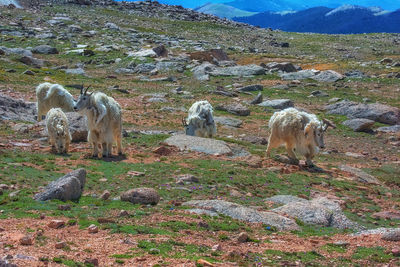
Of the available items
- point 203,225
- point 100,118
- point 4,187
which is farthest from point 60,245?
point 100,118

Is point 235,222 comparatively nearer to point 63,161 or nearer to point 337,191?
point 337,191

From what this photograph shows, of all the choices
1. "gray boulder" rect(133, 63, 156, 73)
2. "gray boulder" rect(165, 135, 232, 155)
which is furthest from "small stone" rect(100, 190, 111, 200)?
"gray boulder" rect(133, 63, 156, 73)

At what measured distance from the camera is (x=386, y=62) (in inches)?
2224

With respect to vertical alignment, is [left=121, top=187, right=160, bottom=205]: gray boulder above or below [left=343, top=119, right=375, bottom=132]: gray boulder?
below

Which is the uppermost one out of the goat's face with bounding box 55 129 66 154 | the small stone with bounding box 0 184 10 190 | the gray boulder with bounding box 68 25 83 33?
the gray boulder with bounding box 68 25 83 33

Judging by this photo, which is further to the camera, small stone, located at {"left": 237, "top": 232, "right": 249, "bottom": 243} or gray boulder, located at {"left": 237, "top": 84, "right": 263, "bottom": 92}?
gray boulder, located at {"left": 237, "top": 84, "right": 263, "bottom": 92}

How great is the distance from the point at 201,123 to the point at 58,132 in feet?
23.8

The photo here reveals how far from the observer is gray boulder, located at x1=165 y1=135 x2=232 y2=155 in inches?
754

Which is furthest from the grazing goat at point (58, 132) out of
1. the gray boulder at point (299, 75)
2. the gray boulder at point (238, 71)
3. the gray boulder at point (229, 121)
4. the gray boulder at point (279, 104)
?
the gray boulder at point (299, 75)

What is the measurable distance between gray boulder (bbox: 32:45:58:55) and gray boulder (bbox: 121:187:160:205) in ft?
146

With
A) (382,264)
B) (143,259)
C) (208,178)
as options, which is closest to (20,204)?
(143,259)

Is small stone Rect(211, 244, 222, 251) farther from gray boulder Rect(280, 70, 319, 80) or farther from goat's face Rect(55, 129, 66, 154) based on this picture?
gray boulder Rect(280, 70, 319, 80)

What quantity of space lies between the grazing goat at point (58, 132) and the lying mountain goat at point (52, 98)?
4.81 meters

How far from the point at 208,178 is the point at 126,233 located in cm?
574
